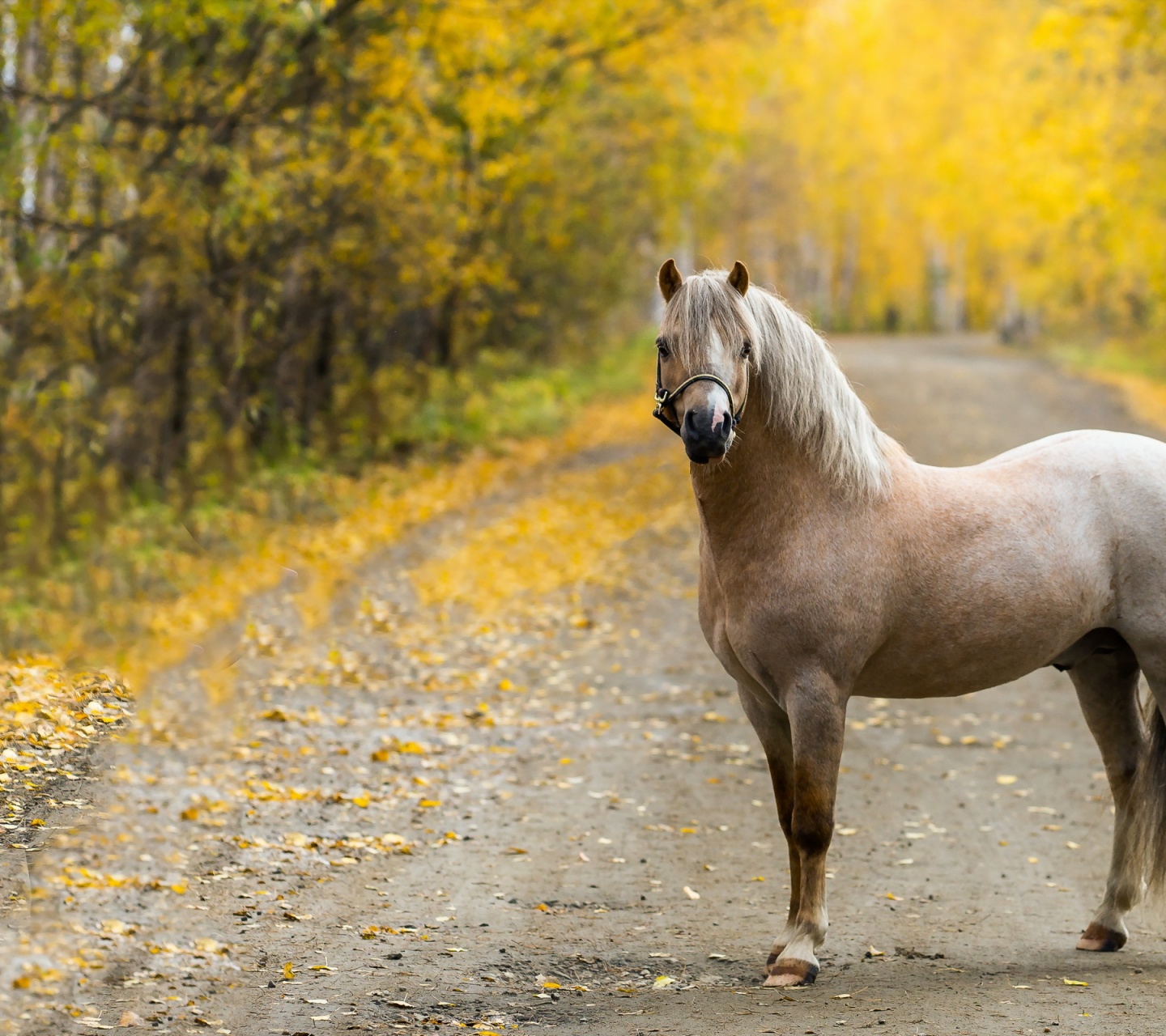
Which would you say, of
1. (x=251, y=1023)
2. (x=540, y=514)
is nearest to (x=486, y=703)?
(x=251, y=1023)

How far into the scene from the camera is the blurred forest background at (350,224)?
1066 centimetres

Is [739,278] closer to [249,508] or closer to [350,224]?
[249,508]

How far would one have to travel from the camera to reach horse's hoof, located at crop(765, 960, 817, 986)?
443cm

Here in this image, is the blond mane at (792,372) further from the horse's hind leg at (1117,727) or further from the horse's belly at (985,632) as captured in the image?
the horse's hind leg at (1117,727)

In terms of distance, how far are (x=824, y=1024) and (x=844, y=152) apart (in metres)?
43.1

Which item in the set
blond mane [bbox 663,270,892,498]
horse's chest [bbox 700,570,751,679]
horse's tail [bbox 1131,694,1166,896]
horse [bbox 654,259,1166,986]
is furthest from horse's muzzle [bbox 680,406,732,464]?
horse's tail [bbox 1131,694,1166,896]

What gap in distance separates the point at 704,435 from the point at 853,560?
3.03 feet

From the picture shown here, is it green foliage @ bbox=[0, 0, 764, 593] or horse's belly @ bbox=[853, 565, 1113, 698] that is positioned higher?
green foliage @ bbox=[0, 0, 764, 593]

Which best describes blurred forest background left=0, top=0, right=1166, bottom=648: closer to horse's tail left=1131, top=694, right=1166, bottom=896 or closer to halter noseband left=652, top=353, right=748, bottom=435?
halter noseband left=652, top=353, right=748, bottom=435

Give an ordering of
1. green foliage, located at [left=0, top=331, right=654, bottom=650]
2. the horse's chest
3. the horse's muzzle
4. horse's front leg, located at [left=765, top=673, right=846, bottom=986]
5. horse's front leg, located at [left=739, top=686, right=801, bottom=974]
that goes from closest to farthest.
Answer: the horse's muzzle → horse's front leg, located at [left=765, top=673, right=846, bottom=986] → the horse's chest → horse's front leg, located at [left=739, top=686, right=801, bottom=974] → green foliage, located at [left=0, top=331, right=654, bottom=650]

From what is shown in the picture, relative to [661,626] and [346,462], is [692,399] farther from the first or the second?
[346,462]

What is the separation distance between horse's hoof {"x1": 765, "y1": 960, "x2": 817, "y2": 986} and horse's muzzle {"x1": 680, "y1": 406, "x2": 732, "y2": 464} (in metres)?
1.88

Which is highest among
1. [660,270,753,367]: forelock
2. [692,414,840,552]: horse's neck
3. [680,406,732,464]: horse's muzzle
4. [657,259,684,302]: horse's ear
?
[657,259,684,302]: horse's ear

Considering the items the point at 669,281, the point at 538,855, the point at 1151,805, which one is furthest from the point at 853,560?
the point at 538,855
